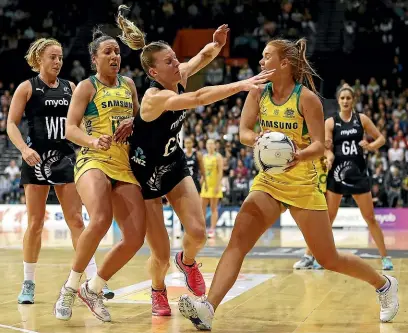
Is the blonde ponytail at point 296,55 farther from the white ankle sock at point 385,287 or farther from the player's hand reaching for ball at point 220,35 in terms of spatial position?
the white ankle sock at point 385,287

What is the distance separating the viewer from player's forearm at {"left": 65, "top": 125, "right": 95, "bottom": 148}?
216 inches

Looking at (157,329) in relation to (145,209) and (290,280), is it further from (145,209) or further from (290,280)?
(290,280)

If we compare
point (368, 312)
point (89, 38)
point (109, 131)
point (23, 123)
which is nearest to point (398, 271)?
point (368, 312)

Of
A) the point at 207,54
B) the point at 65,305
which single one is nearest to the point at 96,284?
the point at 65,305

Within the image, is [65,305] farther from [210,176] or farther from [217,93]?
[210,176]

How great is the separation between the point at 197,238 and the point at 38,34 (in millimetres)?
22585

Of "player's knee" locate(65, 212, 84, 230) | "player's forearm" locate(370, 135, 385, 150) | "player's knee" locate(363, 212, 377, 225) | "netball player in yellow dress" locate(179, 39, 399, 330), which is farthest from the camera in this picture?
"player's forearm" locate(370, 135, 385, 150)

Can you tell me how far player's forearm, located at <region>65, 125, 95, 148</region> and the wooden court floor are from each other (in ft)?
4.42

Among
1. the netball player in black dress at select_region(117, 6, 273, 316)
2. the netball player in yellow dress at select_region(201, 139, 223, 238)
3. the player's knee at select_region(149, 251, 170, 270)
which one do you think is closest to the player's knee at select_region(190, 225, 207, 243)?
the netball player in black dress at select_region(117, 6, 273, 316)

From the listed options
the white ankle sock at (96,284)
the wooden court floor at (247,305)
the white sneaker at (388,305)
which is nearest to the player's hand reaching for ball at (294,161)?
the wooden court floor at (247,305)

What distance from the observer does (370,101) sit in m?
21.5

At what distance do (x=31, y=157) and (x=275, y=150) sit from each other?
93.6 inches

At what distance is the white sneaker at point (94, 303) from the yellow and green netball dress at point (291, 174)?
4.83 feet

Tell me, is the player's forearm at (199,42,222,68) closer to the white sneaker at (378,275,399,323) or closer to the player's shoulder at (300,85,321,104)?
the player's shoulder at (300,85,321,104)
